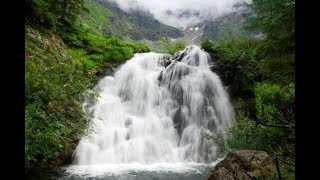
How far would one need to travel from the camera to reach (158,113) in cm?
2458

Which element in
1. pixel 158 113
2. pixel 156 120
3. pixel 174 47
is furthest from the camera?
pixel 174 47

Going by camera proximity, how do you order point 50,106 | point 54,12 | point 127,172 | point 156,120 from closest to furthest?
point 50,106 < point 127,172 < point 156,120 < point 54,12

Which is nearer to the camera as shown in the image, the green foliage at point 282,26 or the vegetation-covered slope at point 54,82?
the vegetation-covered slope at point 54,82

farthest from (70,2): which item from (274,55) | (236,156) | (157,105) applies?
(236,156)

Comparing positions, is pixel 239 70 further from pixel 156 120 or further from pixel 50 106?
pixel 50 106

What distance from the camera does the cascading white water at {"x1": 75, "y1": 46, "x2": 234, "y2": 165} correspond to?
20.5 metres

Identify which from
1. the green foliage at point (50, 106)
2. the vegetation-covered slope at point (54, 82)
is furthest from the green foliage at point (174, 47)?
the green foliage at point (50, 106)

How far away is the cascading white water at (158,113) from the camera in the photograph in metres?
20.5

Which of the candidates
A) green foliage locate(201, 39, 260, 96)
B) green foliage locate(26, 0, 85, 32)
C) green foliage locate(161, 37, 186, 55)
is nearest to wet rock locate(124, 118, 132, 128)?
green foliage locate(26, 0, 85, 32)

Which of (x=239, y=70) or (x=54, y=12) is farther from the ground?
(x=54, y=12)

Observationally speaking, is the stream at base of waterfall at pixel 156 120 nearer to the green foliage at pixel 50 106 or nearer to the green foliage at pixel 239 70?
Answer: the green foliage at pixel 239 70

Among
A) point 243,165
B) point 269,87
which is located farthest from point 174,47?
point 243,165
